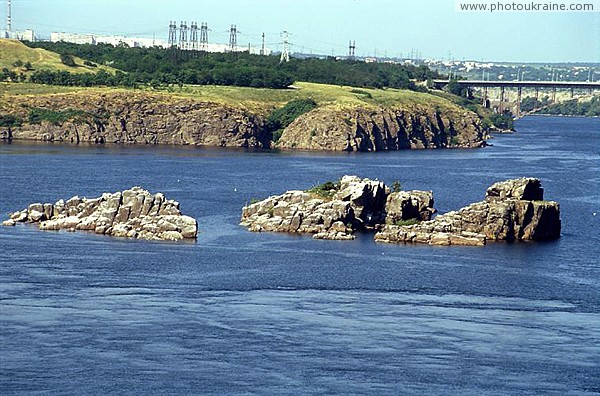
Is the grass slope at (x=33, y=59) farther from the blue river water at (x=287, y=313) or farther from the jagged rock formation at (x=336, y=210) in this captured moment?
the jagged rock formation at (x=336, y=210)

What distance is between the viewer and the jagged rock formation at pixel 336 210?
7956cm

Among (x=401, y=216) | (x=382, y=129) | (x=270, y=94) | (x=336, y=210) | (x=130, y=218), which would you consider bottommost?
(x=130, y=218)

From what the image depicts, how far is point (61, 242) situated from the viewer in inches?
2881

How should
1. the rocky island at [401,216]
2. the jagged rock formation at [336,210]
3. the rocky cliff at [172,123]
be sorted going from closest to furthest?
the rocky island at [401,216]
the jagged rock formation at [336,210]
the rocky cliff at [172,123]

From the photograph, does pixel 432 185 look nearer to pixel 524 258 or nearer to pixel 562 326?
pixel 524 258

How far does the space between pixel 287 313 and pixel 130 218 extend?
22583 mm

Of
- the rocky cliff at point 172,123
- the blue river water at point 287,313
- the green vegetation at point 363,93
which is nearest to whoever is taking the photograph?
the blue river water at point 287,313

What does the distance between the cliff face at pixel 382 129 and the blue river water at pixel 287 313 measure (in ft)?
213

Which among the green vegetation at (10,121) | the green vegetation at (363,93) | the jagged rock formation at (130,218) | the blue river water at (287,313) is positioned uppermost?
the green vegetation at (363,93)

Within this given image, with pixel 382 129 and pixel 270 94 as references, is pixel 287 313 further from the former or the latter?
pixel 270 94

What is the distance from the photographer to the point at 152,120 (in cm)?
16012

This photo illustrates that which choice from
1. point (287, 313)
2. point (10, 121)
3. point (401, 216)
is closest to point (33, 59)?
point (10, 121)

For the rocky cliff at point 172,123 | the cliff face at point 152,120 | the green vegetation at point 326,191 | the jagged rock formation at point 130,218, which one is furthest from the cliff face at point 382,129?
the jagged rock formation at point 130,218

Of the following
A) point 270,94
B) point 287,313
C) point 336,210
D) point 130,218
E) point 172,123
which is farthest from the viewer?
point 270,94
